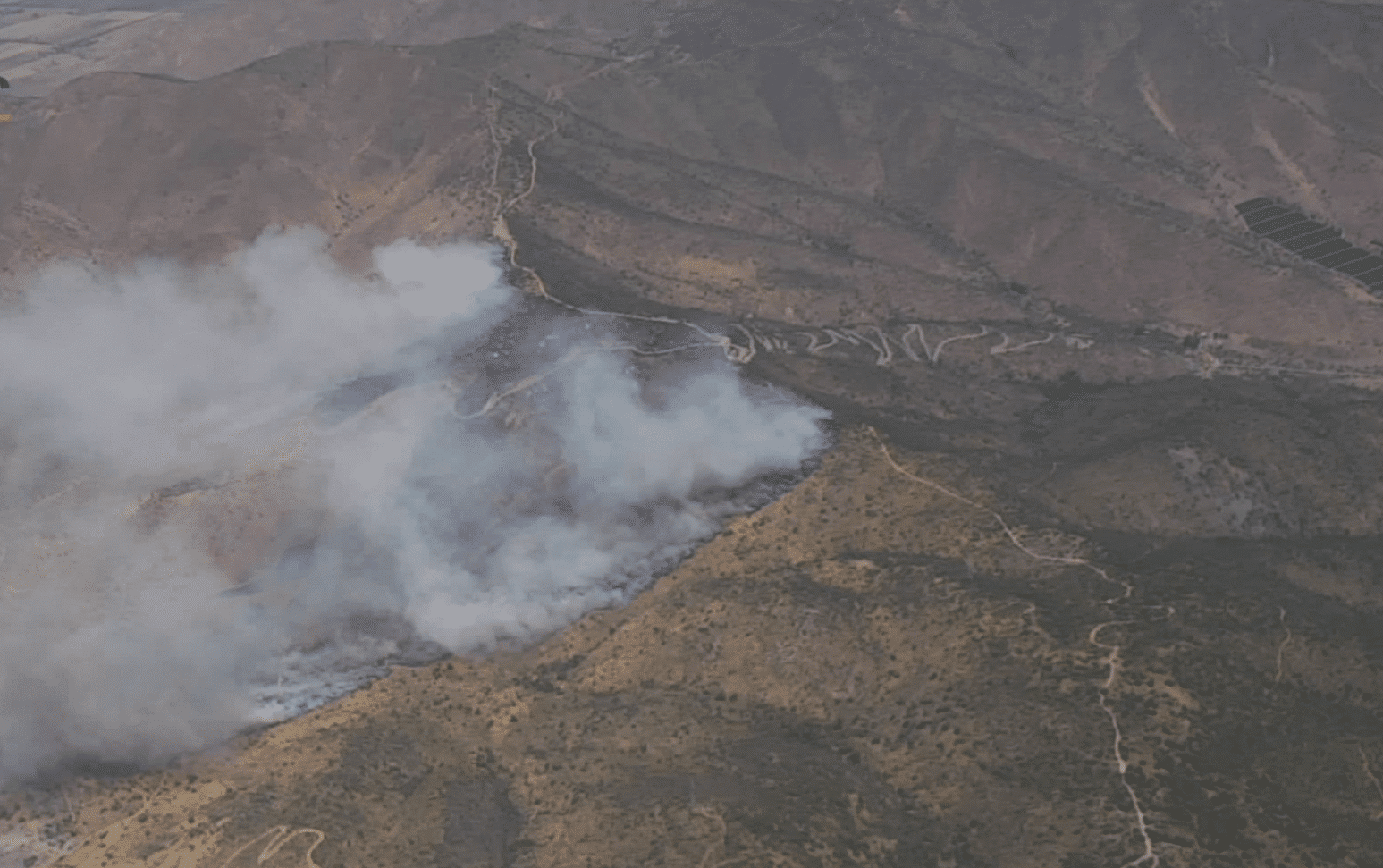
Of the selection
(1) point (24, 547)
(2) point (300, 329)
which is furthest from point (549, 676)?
(2) point (300, 329)

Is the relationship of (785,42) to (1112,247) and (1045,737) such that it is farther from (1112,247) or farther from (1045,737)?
(1045,737)

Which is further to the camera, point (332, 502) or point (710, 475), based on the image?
point (710, 475)

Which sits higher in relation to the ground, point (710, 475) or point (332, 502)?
point (710, 475)

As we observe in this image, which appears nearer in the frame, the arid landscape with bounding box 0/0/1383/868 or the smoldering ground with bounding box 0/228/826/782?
the arid landscape with bounding box 0/0/1383/868

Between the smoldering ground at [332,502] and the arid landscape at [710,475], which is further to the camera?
the smoldering ground at [332,502]
